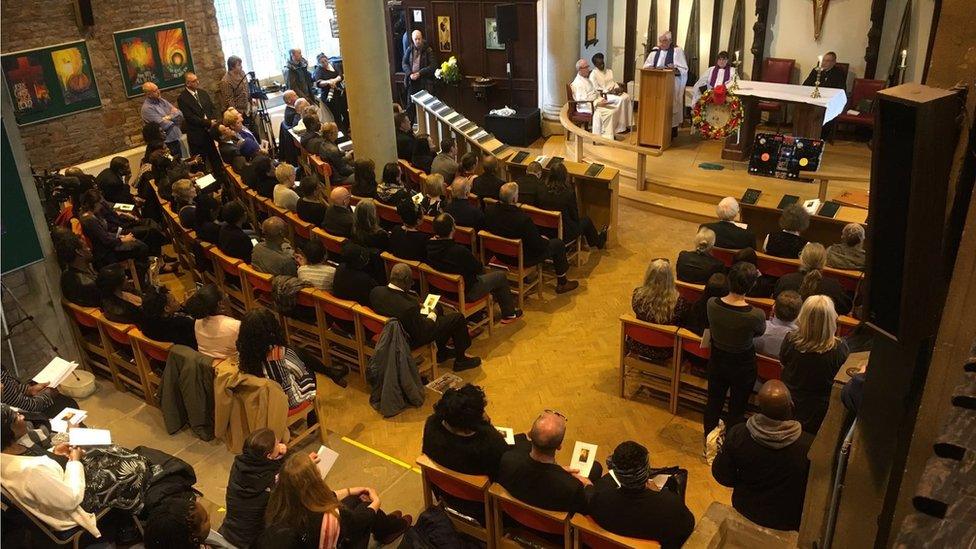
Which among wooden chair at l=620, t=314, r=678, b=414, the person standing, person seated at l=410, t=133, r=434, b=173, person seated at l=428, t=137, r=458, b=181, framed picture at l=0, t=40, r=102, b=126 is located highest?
framed picture at l=0, t=40, r=102, b=126

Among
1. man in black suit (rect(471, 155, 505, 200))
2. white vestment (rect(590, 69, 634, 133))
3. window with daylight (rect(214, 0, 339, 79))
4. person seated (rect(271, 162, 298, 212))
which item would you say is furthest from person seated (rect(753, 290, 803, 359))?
window with daylight (rect(214, 0, 339, 79))

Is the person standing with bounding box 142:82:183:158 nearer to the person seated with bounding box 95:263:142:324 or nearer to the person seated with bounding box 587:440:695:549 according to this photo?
the person seated with bounding box 95:263:142:324

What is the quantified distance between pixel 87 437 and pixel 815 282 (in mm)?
4629

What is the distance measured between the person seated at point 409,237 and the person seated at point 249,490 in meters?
2.79

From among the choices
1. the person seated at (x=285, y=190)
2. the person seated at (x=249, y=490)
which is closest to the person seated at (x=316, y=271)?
the person seated at (x=285, y=190)

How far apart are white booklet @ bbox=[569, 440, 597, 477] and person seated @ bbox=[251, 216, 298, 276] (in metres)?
3.04

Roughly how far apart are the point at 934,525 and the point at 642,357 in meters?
4.95

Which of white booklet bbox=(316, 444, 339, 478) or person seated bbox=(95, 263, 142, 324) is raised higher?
person seated bbox=(95, 263, 142, 324)

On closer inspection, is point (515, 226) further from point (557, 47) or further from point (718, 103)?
point (557, 47)

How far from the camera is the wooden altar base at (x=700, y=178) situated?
948 cm

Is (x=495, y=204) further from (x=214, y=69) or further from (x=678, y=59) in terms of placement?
(x=214, y=69)

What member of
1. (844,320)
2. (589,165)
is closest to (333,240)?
(589,165)

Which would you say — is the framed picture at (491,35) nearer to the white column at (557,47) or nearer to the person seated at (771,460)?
the white column at (557,47)

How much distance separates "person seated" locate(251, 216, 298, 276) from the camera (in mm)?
6473
